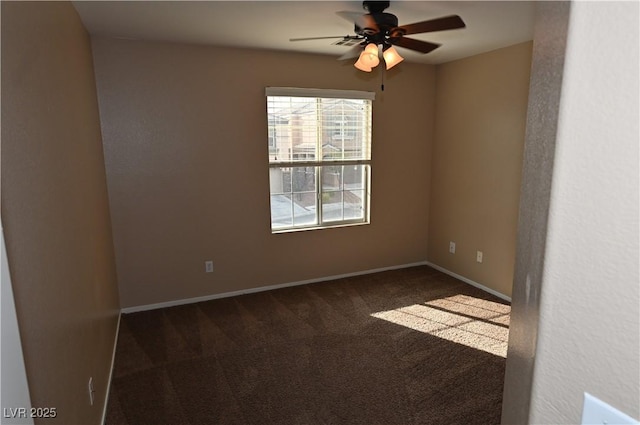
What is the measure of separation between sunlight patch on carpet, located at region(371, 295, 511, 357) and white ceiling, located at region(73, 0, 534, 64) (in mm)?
2445

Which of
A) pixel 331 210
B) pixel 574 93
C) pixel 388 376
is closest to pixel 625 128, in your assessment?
pixel 574 93

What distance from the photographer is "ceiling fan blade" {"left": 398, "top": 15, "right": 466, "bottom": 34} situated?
217 cm

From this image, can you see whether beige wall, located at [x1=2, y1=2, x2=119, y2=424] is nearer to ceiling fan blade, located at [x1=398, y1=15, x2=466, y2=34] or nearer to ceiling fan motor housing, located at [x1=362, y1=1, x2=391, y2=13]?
ceiling fan motor housing, located at [x1=362, y1=1, x2=391, y2=13]

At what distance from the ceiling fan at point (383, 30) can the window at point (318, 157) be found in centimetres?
136

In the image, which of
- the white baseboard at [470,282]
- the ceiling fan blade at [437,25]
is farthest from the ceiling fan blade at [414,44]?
the white baseboard at [470,282]

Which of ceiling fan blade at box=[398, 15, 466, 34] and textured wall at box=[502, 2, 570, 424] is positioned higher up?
ceiling fan blade at box=[398, 15, 466, 34]

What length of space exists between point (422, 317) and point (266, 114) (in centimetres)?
250

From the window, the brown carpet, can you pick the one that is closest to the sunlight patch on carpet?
the brown carpet

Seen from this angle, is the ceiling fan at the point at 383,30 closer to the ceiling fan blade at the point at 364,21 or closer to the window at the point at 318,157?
the ceiling fan blade at the point at 364,21

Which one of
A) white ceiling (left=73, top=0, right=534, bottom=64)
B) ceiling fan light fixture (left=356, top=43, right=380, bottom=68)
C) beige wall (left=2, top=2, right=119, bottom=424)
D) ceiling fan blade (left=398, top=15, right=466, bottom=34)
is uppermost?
white ceiling (left=73, top=0, right=534, bottom=64)

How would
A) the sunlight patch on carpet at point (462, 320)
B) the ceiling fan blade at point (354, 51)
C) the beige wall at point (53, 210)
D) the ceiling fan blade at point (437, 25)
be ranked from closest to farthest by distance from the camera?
the beige wall at point (53, 210) → the ceiling fan blade at point (437, 25) → the ceiling fan blade at point (354, 51) → the sunlight patch on carpet at point (462, 320)

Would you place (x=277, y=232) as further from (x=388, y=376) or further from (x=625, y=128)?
(x=625, y=128)

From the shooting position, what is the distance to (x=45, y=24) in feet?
5.79

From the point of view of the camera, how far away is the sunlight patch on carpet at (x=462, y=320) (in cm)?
312
